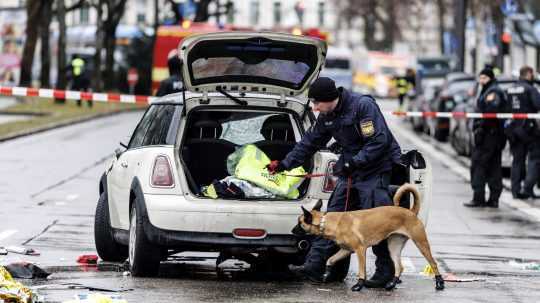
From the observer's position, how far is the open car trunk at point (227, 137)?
1130 cm

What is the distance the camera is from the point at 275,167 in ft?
34.9

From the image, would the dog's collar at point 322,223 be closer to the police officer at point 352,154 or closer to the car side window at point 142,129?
the police officer at point 352,154

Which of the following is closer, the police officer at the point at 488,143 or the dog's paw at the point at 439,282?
the dog's paw at the point at 439,282

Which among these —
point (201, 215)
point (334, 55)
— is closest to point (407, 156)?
point (201, 215)

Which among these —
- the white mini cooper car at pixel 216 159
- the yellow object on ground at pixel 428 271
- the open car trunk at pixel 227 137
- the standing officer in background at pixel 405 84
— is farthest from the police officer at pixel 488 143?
the standing officer in background at pixel 405 84

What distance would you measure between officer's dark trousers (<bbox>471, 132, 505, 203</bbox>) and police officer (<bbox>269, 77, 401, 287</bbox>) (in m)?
8.08

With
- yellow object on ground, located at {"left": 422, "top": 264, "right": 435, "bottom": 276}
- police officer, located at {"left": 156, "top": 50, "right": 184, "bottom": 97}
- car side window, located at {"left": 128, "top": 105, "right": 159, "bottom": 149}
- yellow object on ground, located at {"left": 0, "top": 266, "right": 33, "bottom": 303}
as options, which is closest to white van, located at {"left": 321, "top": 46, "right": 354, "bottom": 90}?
police officer, located at {"left": 156, "top": 50, "right": 184, "bottom": 97}

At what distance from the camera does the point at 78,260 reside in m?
11.8

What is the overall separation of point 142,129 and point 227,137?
0.67 metres

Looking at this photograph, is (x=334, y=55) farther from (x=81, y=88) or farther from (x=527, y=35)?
(x=81, y=88)

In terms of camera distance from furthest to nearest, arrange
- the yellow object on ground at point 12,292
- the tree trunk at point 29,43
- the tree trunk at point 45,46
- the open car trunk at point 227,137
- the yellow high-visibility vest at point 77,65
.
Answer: the tree trunk at point 45,46, the tree trunk at point 29,43, the yellow high-visibility vest at point 77,65, the open car trunk at point 227,137, the yellow object on ground at point 12,292

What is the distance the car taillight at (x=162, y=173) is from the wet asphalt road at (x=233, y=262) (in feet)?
2.23

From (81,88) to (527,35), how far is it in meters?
16.0

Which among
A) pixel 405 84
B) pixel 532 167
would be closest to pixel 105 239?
pixel 532 167
